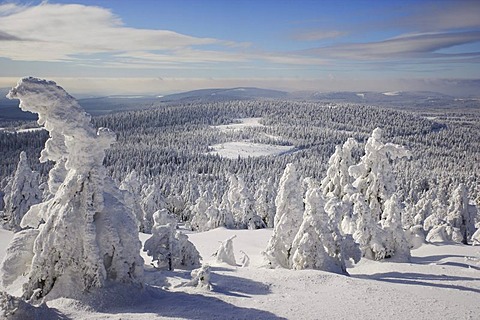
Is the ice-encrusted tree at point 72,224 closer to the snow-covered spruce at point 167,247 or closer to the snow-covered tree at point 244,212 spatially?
the snow-covered spruce at point 167,247

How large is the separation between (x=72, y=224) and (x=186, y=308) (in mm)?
5555

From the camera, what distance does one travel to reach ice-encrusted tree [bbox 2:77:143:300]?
14.8 meters

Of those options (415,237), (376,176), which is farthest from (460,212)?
(376,176)

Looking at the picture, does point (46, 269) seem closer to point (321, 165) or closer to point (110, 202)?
point (110, 202)

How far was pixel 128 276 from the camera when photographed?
16.0m

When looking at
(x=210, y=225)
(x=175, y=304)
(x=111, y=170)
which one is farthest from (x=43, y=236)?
(x=111, y=170)

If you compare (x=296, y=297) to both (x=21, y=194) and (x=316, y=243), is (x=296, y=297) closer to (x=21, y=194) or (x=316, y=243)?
(x=316, y=243)

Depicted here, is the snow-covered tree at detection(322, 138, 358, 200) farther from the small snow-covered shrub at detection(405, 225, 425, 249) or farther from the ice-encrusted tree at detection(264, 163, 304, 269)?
the ice-encrusted tree at detection(264, 163, 304, 269)

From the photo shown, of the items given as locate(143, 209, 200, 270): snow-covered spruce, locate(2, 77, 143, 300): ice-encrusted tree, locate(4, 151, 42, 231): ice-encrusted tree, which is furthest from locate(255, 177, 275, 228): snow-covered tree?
locate(2, 77, 143, 300): ice-encrusted tree

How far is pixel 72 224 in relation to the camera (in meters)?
14.9

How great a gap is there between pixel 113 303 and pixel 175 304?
243cm

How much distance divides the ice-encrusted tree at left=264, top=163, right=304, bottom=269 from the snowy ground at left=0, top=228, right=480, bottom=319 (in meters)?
2.81

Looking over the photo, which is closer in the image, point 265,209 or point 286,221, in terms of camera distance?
point 286,221

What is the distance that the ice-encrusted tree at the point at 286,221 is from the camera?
24.8 m
